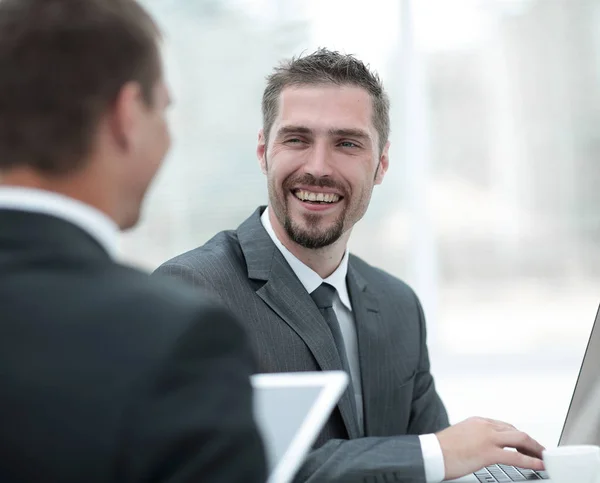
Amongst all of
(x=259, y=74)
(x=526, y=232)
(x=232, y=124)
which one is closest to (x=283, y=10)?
(x=259, y=74)

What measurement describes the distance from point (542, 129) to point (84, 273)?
206 inches

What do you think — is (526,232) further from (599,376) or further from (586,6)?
(599,376)

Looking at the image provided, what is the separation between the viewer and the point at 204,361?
2.39ft

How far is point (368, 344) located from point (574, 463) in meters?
0.76

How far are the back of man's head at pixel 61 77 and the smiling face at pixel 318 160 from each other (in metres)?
1.19

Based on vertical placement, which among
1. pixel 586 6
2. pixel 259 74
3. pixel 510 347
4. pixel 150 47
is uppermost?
pixel 586 6

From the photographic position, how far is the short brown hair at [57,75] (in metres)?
0.78

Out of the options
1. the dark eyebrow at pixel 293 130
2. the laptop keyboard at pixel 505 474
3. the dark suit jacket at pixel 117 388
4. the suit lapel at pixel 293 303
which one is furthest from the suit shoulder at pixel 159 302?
the dark eyebrow at pixel 293 130

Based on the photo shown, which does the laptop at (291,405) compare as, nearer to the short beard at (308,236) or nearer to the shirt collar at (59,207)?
the shirt collar at (59,207)

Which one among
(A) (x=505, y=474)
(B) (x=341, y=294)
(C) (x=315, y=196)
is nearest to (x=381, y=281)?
(B) (x=341, y=294)

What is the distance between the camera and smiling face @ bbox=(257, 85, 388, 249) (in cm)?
198

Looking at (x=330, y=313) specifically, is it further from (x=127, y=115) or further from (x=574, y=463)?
(x=127, y=115)

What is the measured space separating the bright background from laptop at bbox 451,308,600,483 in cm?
413

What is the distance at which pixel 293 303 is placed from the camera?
5.98 ft
